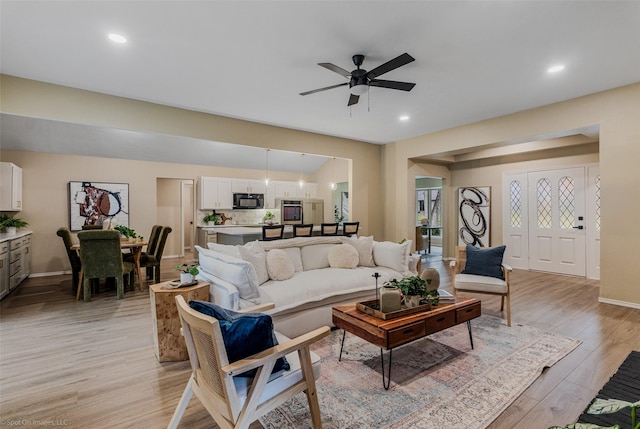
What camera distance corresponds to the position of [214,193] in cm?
809

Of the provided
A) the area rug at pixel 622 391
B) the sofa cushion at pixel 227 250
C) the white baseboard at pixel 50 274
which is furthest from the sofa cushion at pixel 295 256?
the white baseboard at pixel 50 274

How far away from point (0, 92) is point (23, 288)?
10.7 ft

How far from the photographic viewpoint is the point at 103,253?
168 inches

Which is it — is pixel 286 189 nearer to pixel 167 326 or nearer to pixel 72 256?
pixel 72 256

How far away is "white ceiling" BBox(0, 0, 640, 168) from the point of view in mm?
2412

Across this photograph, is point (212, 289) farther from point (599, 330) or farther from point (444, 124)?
point (444, 124)

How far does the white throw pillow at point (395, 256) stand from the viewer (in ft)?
12.7

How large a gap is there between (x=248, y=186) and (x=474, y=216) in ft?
19.6

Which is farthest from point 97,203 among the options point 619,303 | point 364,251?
point 619,303

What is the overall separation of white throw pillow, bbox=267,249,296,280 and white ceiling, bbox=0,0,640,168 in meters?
2.09

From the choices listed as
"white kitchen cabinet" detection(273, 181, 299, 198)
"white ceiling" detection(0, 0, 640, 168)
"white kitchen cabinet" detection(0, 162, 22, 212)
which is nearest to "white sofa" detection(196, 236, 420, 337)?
"white ceiling" detection(0, 0, 640, 168)

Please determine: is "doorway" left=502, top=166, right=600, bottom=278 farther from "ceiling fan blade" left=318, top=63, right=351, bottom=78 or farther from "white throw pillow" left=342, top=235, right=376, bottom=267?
"ceiling fan blade" left=318, top=63, right=351, bottom=78

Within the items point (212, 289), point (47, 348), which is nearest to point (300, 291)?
point (212, 289)

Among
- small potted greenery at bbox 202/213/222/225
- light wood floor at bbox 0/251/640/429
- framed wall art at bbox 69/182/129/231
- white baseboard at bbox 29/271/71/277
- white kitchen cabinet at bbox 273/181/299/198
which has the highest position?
white kitchen cabinet at bbox 273/181/299/198
